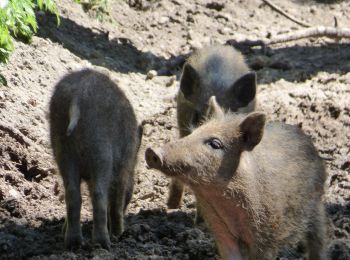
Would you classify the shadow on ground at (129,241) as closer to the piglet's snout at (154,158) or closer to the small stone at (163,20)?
the piglet's snout at (154,158)

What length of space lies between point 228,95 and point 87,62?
309 centimetres

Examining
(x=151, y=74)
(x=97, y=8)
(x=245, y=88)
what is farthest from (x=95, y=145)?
(x=97, y=8)

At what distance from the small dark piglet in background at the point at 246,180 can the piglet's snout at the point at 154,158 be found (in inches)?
1.3

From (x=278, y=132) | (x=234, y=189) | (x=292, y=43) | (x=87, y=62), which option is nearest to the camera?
(x=234, y=189)

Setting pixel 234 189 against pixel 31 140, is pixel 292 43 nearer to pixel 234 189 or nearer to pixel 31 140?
pixel 31 140

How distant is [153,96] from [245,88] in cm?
292

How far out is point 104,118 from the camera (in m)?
6.13

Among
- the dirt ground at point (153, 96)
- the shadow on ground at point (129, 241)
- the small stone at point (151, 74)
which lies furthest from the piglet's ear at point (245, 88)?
the small stone at point (151, 74)

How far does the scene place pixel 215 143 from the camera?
5.04 meters

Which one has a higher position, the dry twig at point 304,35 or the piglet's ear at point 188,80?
the dry twig at point 304,35

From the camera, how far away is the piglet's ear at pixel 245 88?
7.03 meters

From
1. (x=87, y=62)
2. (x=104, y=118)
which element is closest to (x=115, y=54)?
(x=87, y=62)

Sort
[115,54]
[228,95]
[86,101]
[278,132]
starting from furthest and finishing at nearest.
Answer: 1. [115,54]
2. [228,95]
3. [86,101]
4. [278,132]

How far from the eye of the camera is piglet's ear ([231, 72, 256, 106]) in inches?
277
